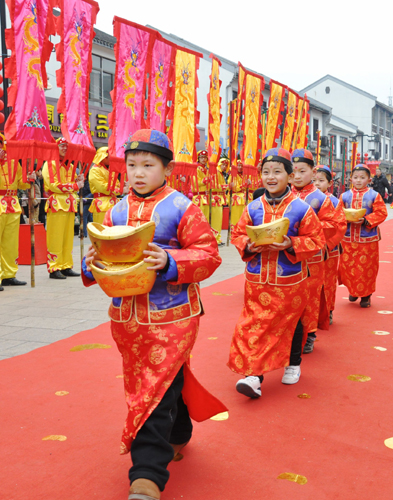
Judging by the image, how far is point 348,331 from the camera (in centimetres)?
450

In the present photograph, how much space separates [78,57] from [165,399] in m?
4.80

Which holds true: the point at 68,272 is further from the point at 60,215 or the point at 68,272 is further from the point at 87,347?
the point at 87,347

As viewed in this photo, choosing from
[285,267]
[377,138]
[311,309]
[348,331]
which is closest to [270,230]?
[285,267]

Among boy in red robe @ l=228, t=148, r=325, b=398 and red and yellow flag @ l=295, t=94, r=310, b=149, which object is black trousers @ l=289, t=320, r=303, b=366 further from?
red and yellow flag @ l=295, t=94, r=310, b=149

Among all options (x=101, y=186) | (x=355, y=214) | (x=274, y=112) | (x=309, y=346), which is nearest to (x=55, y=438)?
(x=309, y=346)

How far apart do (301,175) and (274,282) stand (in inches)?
47.7

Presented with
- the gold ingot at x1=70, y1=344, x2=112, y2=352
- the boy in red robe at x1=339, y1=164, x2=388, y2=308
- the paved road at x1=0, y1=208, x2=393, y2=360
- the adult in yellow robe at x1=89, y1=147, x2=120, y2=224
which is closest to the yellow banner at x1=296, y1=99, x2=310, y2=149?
the adult in yellow robe at x1=89, y1=147, x2=120, y2=224

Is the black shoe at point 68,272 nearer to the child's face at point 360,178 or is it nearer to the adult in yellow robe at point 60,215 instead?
the adult in yellow robe at point 60,215

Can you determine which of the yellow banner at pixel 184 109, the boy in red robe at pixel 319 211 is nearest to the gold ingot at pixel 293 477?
the boy in red robe at pixel 319 211

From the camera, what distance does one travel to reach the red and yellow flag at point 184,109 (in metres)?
7.33

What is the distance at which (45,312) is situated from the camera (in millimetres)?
4922

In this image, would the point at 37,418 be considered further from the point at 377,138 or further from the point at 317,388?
the point at 377,138

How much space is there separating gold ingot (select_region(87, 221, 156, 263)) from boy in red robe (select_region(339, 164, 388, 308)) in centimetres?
401

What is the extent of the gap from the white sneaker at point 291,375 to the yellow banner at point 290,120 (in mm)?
9434
